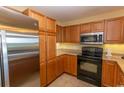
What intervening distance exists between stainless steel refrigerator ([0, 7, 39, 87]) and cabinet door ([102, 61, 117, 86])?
188 cm

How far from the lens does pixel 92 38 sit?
2.81 meters

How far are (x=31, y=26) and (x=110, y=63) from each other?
2.11m

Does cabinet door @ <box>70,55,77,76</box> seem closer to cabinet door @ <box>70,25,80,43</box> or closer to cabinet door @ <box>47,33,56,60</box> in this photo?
cabinet door @ <box>70,25,80,43</box>

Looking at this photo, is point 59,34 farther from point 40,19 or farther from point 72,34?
point 40,19

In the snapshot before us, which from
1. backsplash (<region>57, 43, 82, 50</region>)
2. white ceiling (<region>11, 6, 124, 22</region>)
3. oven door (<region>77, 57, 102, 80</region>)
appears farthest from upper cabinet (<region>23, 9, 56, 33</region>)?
backsplash (<region>57, 43, 82, 50</region>)

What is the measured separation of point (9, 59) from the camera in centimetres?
111

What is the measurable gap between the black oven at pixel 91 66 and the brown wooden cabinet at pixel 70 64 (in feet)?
0.65

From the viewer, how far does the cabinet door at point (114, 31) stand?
234cm

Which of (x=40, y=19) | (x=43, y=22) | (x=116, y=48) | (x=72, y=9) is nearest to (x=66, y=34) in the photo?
(x=72, y=9)

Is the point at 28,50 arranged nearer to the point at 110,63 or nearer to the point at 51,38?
the point at 51,38

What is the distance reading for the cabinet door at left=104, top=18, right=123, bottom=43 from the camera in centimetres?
234

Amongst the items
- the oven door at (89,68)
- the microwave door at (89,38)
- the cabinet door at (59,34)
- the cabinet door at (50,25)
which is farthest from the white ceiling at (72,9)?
the oven door at (89,68)

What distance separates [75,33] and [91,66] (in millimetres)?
1408
